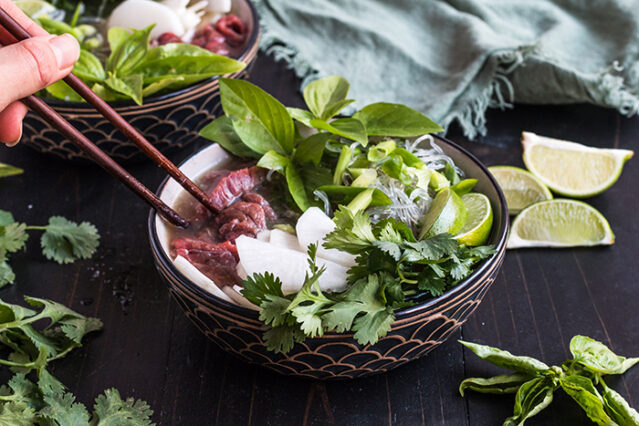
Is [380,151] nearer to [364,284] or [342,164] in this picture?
[342,164]

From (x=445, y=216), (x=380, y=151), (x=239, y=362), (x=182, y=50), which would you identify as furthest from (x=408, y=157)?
(x=182, y=50)

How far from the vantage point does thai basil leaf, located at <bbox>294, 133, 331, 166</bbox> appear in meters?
1.46

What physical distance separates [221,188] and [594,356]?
2.79ft

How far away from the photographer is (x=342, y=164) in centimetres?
143

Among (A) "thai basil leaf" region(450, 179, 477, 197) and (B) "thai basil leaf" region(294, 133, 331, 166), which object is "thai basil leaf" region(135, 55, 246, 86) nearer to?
(B) "thai basil leaf" region(294, 133, 331, 166)

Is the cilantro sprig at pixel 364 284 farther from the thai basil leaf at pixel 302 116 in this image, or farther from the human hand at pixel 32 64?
the human hand at pixel 32 64

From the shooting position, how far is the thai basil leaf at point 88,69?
174 cm

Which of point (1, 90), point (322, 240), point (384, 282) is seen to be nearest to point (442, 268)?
point (384, 282)

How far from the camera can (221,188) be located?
1.48 m

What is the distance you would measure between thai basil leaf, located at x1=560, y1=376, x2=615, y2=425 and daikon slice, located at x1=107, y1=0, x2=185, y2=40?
146 cm

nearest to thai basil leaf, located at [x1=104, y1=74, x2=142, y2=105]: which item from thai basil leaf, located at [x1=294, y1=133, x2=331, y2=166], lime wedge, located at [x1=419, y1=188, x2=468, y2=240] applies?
thai basil leaf, located at [x1=294, y1=133, x2=331, y2=166]

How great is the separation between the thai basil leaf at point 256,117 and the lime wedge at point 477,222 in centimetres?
42

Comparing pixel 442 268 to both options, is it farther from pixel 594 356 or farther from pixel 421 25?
pixel 421 25

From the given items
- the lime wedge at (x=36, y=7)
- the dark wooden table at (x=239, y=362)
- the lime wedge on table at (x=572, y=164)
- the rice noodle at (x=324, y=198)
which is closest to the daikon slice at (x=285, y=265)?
the rice noodle at (x=324, y=198)
